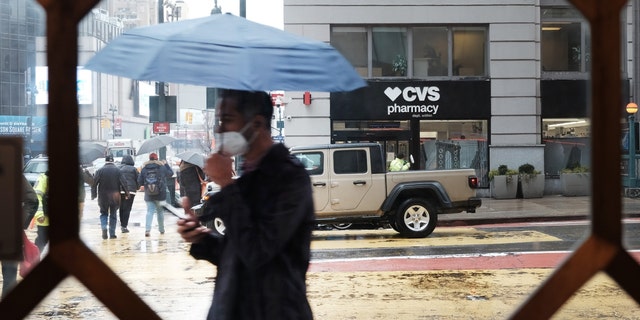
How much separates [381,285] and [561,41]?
15.4 metres

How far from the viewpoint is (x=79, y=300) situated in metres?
7.42

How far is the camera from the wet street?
21.9ft

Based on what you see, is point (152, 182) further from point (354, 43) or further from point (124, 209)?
point (354, 43)

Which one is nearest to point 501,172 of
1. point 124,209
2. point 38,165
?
point 124,209

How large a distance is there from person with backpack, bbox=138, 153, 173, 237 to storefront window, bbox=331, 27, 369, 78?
7.85 meters

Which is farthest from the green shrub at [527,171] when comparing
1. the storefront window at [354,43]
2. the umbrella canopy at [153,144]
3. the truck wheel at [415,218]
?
the umbrella canopy at [153,144]

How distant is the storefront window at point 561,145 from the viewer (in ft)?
65.9

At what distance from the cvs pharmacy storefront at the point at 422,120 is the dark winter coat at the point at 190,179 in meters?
6.91

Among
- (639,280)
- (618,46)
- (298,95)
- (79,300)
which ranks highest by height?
(298,95)

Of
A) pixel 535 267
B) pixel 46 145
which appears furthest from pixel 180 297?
pixel 46 145

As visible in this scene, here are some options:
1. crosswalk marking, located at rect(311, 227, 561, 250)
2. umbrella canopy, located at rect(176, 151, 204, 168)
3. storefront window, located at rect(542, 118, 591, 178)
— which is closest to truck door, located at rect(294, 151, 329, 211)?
crosswalk marking, located at rect(311, 227, 561, 250)

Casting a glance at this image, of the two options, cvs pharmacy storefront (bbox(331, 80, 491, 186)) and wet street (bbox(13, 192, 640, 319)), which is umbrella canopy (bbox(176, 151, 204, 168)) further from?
cvs pharmacy storefront (bbox(331, 80, 491, 186))

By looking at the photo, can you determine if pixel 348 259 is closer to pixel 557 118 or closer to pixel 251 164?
pixel 251 164

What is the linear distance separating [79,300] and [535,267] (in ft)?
19.1
